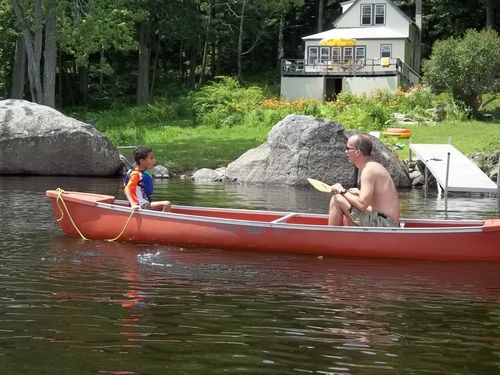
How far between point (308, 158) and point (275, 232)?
12436mm

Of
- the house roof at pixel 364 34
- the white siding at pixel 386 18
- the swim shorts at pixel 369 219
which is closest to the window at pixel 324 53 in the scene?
the house roof at pixel 364 34

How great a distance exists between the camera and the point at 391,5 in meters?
48.7

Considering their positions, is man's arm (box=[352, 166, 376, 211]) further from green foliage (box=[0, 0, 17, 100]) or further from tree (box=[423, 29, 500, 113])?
green foliage (box=[0, 0, 17, 100])

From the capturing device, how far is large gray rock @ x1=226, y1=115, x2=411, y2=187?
22.9m

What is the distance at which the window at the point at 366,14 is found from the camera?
49531 mm

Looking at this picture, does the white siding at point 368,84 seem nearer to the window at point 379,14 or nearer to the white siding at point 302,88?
the white siding at point 302,88

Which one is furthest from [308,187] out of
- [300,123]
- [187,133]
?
[187,133]

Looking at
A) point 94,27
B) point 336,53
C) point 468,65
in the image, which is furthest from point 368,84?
point 94,27

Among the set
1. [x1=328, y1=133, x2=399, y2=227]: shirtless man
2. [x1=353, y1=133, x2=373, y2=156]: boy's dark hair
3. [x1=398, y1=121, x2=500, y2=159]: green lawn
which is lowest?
[x1=328, y1=133, x2=399, y2=227]: shirtless man

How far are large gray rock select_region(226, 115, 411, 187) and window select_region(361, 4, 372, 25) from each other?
27771mm

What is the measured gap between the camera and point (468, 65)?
3372cm

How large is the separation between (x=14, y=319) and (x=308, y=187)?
16.1m

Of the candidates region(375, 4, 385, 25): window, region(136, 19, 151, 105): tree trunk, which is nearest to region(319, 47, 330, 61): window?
region(375, 4, 385, 25): window

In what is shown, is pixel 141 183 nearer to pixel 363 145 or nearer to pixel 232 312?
pixel 363 145
